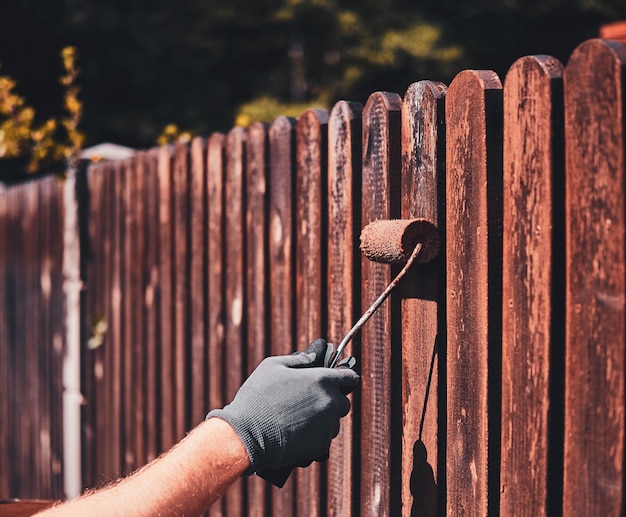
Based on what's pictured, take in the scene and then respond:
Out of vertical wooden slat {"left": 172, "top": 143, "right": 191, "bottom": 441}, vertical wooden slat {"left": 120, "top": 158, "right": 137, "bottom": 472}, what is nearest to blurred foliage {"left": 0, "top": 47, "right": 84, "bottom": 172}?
vertical wooden slat {"left": 120, "top": 158, "right": 137, "bottom": 472}

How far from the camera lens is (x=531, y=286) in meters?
1.51

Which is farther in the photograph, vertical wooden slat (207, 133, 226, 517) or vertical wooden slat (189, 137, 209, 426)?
Result: vertical wooden slat (189, 137, 209, 426)

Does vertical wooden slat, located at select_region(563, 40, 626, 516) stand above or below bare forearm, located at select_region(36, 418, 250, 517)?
above

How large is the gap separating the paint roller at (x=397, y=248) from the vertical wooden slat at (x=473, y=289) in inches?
2.0

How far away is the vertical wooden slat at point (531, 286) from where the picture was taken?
4.82ft

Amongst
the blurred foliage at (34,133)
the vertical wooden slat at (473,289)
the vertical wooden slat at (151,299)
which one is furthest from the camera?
the blurred foliage at (34,133)

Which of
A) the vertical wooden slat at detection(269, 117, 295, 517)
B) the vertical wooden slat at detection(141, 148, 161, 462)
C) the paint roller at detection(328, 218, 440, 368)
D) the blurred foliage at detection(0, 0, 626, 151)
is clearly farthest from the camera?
the blurred foliage at detection(0, 0, 626, 151)

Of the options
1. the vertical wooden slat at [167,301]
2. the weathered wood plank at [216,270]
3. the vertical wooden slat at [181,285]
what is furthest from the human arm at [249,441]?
the vertical wooden slat at [167,301]

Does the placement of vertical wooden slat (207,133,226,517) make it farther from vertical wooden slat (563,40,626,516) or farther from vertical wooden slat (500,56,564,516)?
vertical wooden slat (563,40,626,516)

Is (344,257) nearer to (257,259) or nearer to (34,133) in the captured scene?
(257,259)

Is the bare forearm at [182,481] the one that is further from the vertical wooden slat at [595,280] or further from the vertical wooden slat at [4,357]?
the vertical wooden slat at [4,357]

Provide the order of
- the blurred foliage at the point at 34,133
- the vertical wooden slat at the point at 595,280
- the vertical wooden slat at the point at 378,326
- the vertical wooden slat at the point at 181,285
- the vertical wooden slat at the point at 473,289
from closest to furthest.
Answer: the vertical wooden slat at the point at 595,280
the vertical wooden slat at the point at 473,289
the vertical wooden slat at the point at 378,326
the vertical wooden slat at the point at 181,285
the blurred foliage at the point at 34,133

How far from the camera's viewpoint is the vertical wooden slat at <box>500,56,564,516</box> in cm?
147

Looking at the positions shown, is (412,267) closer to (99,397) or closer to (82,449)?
(99,397)
